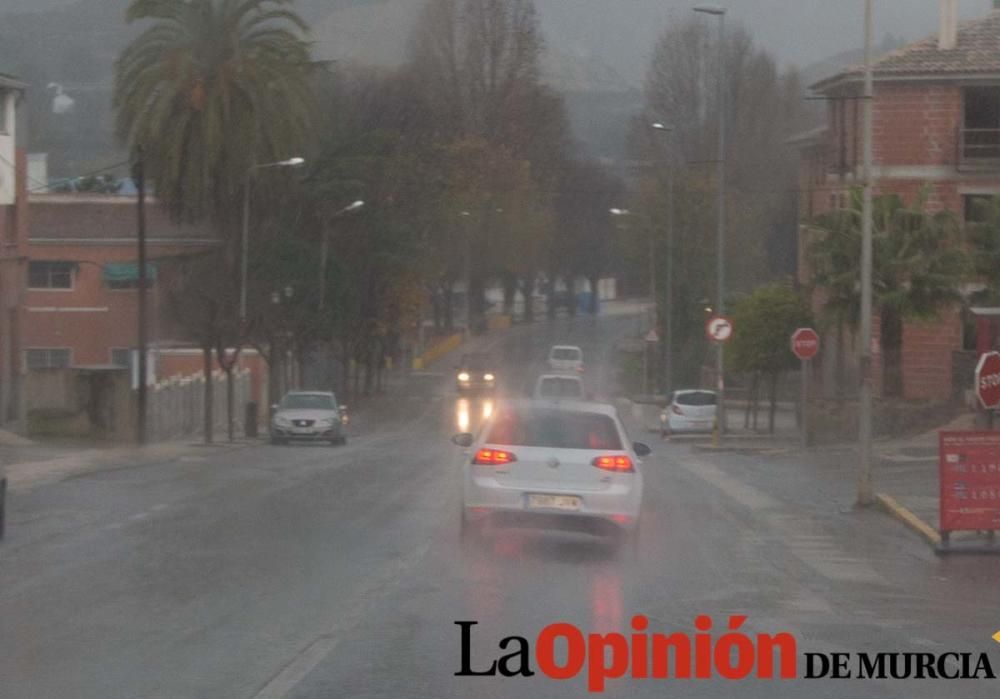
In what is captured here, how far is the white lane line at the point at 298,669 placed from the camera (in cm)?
980

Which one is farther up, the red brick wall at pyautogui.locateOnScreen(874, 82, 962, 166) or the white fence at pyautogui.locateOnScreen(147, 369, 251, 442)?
the red brick wall at pyautogui.locateOnScreen(874, 82, 962, 166)

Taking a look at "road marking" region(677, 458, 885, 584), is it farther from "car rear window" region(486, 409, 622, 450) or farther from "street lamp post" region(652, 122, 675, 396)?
"street lamp post" region(652, 122, 675, 396)

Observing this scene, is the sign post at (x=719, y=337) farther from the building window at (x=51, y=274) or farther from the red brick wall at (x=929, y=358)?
the building window at (x=51, y=274)

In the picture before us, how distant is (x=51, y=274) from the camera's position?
67.8 meters

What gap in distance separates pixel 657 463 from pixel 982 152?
739 inches

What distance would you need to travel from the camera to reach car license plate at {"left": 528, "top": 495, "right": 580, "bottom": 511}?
17.0 meters

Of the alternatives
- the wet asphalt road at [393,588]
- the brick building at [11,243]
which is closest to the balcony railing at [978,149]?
the wet asphalt road at [393,588]

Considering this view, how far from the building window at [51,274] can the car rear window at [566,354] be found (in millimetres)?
25838

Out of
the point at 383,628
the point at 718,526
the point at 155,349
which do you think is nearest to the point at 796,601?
the point at 383,628

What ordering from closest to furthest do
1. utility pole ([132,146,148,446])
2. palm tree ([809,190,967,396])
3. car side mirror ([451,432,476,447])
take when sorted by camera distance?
car side mirror ([451,432,476,447]) < utility pole ([132,146,148,446]) < palm tree ([809,190,967,396])

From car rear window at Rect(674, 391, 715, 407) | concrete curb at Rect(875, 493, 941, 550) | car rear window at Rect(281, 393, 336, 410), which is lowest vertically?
car rear window at Rect(674, 391, 715, 407)

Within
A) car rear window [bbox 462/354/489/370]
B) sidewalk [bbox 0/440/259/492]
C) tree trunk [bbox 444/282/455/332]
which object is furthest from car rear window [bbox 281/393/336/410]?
tree trunk [bbox 444/282/455/332]

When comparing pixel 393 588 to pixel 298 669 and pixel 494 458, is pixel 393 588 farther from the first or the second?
pixel 298 669

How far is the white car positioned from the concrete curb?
398 centimetres
